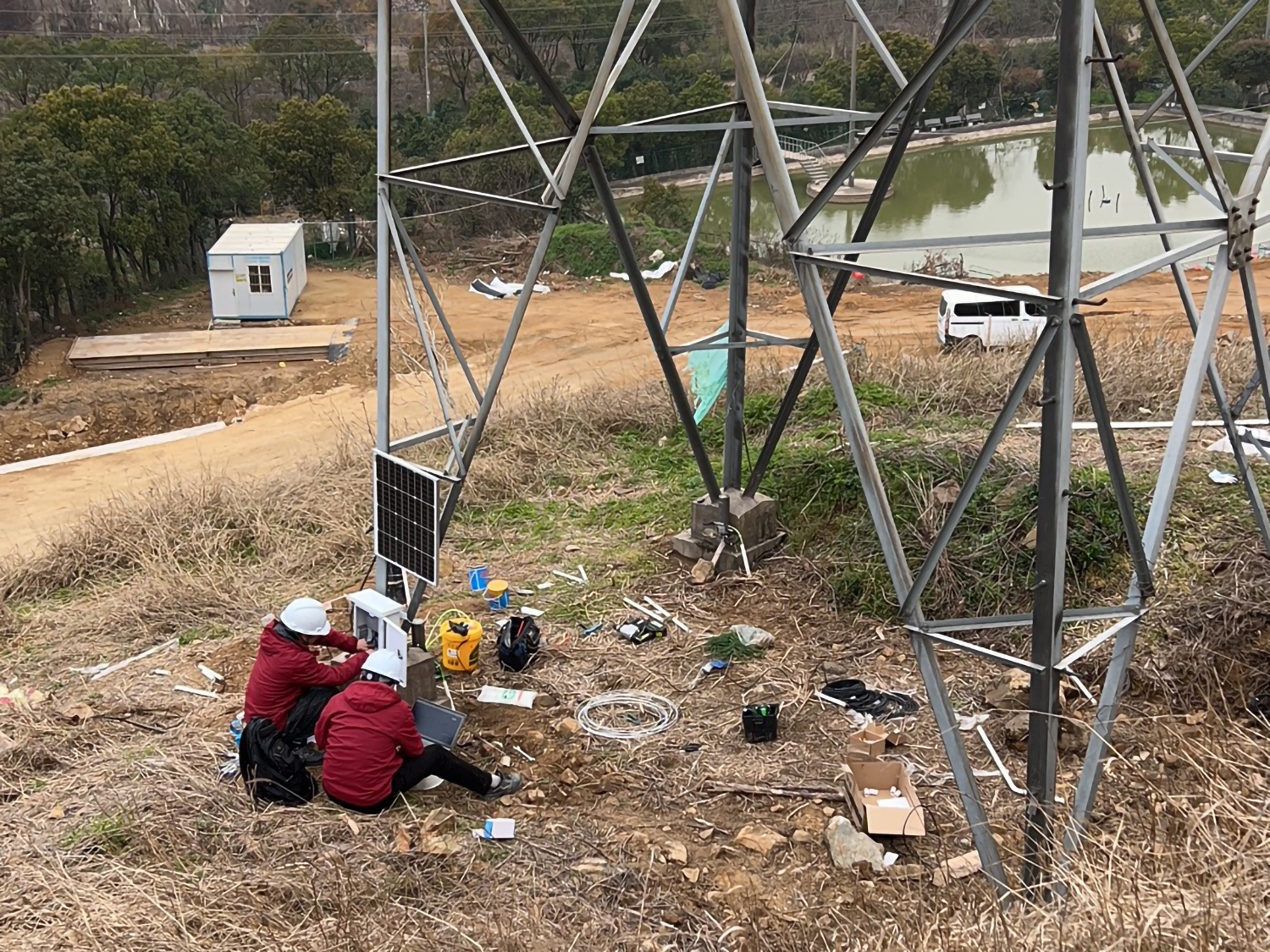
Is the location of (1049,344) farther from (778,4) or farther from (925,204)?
(778,4)

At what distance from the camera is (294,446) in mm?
18188

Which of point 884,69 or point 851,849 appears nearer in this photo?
point 851,849

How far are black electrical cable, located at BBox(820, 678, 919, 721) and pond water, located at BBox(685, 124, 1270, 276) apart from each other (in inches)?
942

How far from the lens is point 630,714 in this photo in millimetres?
7812

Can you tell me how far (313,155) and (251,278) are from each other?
810cm

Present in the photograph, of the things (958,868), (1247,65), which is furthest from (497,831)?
(1247,65)

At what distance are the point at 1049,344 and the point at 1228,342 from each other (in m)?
12.8

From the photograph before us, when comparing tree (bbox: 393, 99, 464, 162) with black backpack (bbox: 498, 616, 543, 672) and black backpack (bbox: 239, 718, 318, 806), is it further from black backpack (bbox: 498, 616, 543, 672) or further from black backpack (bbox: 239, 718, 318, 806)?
black backpack (bbox: 239, 718, 318, 806)

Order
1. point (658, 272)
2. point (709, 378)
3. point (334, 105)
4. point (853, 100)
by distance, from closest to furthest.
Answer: point (709, 378)
point (853, 100)
point (658, 272)
point (334, 105)

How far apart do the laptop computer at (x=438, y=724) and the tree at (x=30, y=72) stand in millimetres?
37757

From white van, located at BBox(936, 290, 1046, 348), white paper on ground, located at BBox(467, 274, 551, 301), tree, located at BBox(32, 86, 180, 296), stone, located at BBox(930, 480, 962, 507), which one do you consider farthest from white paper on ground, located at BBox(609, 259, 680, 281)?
stone, located at BBox(930, 480, 962, 507)

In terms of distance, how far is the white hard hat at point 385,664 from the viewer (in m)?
7.07

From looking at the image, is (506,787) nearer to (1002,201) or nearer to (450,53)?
(1002,201)

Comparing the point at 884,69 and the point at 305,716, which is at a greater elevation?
the point at 884,69
